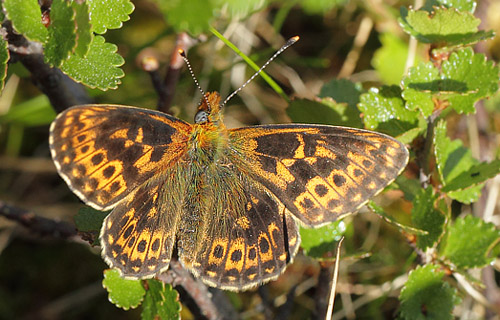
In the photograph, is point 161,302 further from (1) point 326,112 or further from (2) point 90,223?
(1) point 326,112

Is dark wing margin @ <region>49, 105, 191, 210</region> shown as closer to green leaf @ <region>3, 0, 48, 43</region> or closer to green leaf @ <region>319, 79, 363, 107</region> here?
green leaf @ <region>3, 0, 48, 43</region>

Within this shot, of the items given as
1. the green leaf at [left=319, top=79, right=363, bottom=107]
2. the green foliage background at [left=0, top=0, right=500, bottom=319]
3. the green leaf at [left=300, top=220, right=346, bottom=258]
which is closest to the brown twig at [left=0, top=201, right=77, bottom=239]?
the green foliage background at [left=0, top=0, right=500, bottom=319]

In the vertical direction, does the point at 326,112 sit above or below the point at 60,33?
below

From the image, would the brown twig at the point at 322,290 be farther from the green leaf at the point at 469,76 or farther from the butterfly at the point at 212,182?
the green leaf at the point at 469,76

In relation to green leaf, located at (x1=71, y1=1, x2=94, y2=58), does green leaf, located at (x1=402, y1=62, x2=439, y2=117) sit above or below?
below

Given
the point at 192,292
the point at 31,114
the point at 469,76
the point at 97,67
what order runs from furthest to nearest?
1. the point at 31,114
2. the point at 192,292
3. the point at 469,76
4. the point at 97,67

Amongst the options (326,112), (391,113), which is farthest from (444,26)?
(326,112)

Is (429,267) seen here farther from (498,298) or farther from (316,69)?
(316,69)
